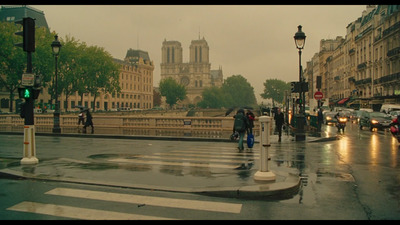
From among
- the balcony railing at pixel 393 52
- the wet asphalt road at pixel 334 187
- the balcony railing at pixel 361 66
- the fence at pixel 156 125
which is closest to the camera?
the wet asphalt road at pixel 334 187

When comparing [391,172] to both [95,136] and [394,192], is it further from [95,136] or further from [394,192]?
[95,136]

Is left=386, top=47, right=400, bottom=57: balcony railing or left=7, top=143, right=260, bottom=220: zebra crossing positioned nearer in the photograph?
left=7, top=143, right=260, bottom=220: zebra crossing

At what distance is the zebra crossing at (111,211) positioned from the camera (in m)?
6.14

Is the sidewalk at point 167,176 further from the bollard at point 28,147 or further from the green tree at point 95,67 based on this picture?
the green tree at point 95,67

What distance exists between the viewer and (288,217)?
607 cm

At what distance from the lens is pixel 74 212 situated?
20.9 feet

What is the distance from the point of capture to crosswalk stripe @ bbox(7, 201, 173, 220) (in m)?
6.06

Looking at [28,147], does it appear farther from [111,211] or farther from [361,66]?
[361,66]

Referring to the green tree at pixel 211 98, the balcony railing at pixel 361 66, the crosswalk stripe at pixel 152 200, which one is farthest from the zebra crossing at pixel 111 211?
the green tree at pixel 211 98

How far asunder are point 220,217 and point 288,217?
1073 millimetres

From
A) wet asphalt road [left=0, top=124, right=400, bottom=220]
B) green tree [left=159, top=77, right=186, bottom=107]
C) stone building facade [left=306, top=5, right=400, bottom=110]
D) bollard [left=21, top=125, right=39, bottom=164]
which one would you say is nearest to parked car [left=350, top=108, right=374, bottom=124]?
stone building facade [left=306, top=5, right=400, bottom=110]

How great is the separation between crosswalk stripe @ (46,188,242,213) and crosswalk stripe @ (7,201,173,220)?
742mm

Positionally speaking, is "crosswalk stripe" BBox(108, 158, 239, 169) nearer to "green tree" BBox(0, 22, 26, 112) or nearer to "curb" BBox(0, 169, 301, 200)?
"curb" BBox(0, 169, 301, 200)

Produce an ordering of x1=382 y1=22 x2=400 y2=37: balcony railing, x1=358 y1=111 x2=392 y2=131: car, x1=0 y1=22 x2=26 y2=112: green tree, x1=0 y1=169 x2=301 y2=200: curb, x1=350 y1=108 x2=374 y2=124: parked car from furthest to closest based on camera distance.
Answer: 1. x1=382 y1=22 x2=400 y2=37: balcony railing
2. x1=0 y1=22 x2=26 y2=112: green tree
3. x1=350 y1=108 x2=374 y2=124: parked car
4. x1=358 y1=111 x2=392 y2=131: car
5. x1=0 y1=169 x2=301 y2=200: curb
